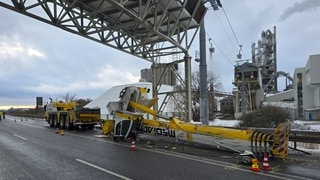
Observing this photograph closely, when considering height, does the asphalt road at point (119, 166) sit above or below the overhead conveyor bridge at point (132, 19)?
below

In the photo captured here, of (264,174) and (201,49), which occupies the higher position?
(201,49)

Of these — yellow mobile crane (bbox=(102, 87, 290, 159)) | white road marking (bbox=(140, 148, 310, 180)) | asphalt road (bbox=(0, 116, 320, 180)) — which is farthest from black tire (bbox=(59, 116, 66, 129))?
white road marking (bbox=(140, 148, 310, 180))

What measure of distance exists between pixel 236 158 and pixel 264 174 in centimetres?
269

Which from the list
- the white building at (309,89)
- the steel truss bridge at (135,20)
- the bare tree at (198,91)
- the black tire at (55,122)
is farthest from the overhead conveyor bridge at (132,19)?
the white building at (309,89)

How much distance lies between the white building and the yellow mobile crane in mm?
44013

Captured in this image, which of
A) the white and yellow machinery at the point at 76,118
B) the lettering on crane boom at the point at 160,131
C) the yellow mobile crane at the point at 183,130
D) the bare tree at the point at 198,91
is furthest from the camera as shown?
the bare tree at the point at 198,91

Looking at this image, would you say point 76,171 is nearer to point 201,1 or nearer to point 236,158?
point 236,158

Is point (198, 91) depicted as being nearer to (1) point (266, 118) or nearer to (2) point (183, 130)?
(1) point (266, 118)

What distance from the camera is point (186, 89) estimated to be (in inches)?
957

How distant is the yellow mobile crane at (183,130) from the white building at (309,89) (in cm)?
4401

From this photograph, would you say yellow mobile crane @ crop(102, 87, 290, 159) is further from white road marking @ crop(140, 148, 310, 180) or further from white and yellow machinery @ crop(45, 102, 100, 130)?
white and yellow machinery @ crop(45, 102, 100, 130)

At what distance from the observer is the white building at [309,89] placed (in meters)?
56.0

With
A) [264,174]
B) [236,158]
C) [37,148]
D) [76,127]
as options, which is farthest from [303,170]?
[76,127]

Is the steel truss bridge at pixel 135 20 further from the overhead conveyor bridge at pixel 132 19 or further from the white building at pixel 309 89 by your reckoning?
the white building at pixel 309 89
